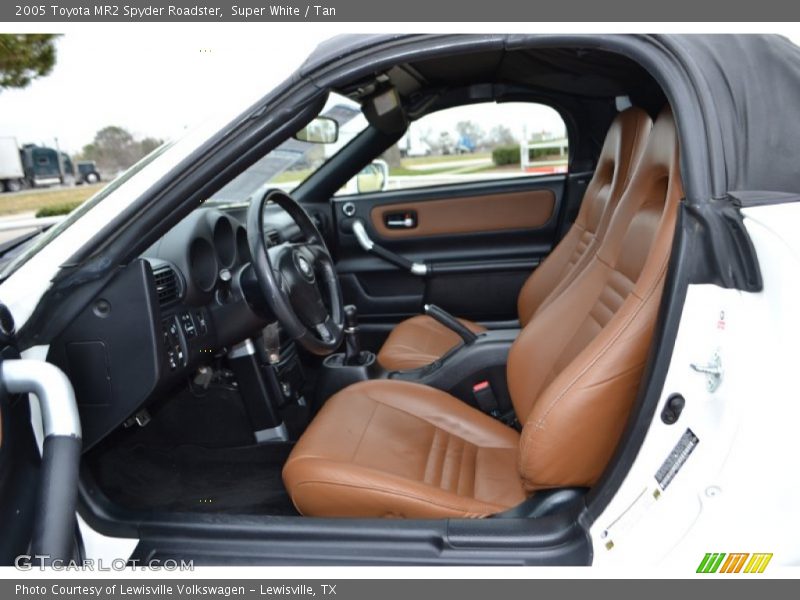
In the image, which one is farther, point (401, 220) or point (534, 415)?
point (401, 220)

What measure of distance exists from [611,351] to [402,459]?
25.0 inches

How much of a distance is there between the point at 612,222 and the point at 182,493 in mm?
1603

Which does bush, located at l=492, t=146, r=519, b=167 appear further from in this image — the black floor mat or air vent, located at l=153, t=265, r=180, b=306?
air vent, located at l=153, t=265, r=180, b=306

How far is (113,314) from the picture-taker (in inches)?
54.1

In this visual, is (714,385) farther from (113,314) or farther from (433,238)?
(433,238)

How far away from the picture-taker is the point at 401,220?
10.7 ft

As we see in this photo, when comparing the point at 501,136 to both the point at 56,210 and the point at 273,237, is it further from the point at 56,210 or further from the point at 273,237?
the point at 56,210

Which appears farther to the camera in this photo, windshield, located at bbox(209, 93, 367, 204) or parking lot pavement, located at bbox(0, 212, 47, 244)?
windshield, located at bbox(209, 93, 367, 204)

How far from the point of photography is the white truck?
160 cm

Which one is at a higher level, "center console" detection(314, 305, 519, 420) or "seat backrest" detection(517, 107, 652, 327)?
"seat backrest" detection(517, 107, 652, 327)

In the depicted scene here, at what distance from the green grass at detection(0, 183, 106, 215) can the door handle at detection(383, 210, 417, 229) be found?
1.79 meters

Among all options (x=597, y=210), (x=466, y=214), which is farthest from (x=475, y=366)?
(x=466, y=214)

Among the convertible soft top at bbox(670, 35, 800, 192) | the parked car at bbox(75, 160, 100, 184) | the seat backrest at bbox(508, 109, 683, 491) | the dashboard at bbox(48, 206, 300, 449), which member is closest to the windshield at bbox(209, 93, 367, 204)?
the dashboard at bbox(48, 206, 300, 449)

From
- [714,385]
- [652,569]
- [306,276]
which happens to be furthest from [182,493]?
[714,385]
